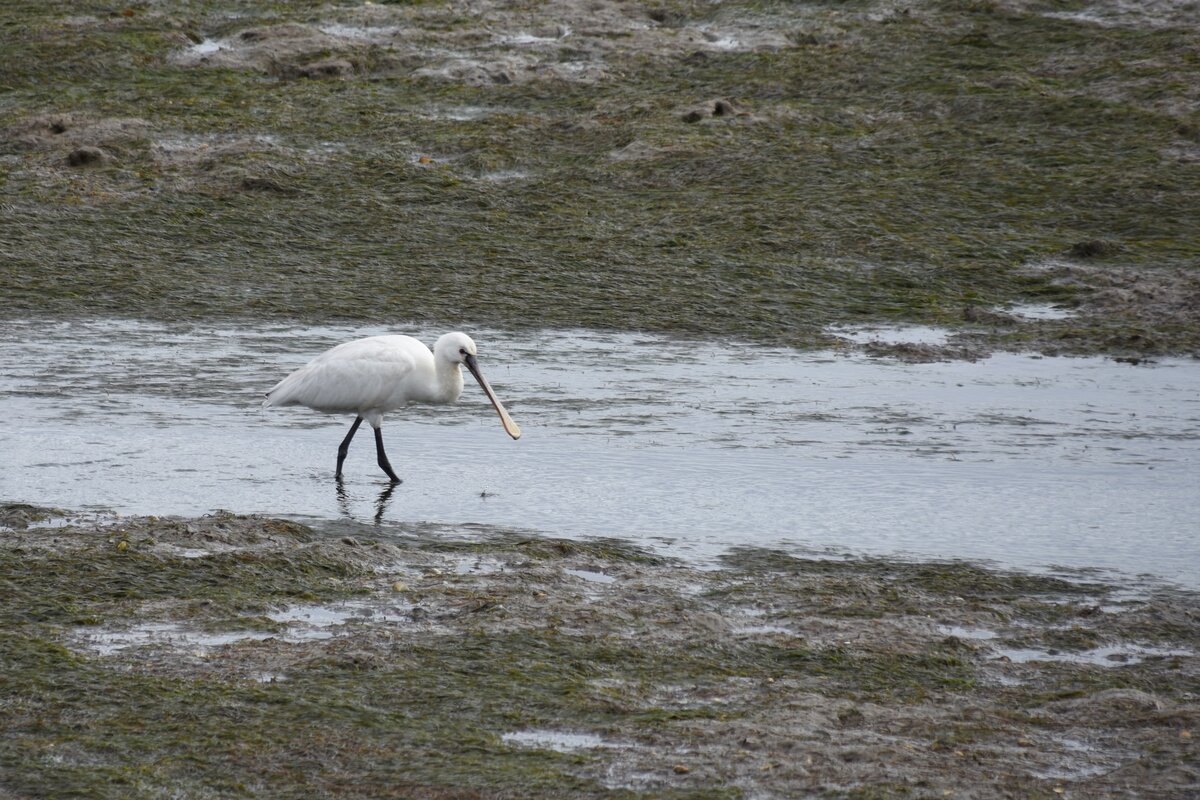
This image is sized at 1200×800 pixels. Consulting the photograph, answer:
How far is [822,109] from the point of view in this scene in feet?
53.2

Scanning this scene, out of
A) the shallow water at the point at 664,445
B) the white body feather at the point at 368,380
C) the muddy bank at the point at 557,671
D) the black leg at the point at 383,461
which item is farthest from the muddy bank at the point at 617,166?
the muddy bank at the point at 557,671

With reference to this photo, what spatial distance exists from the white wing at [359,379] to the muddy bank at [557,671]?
1.95 m

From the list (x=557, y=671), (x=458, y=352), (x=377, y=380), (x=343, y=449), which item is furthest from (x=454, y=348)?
(x=557, y=671)

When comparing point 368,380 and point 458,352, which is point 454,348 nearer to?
point 458,352

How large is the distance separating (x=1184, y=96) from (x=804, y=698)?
12.2 m

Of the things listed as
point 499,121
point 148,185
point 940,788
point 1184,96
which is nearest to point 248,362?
point 148,185

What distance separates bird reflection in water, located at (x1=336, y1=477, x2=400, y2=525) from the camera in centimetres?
786

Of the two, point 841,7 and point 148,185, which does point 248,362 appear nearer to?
point 148,185

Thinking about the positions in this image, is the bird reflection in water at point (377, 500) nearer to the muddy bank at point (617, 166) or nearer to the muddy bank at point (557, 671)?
the muddy bank at point (557, 671)

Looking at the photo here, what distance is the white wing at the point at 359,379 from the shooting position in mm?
9164

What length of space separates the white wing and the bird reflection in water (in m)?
0.67

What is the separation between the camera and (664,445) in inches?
362

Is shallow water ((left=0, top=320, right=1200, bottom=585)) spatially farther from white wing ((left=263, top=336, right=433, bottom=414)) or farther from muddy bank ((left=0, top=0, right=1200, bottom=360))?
muddy bank ((left=0, top=0, right=1200, bottom=360))

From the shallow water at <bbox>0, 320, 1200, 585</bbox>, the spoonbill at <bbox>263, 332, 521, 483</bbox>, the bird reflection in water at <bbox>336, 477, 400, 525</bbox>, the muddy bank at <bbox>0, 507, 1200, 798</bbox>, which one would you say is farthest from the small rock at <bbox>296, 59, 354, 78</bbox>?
the muddy bank at <bbox>0, 507, 1200, 798</bbox>
